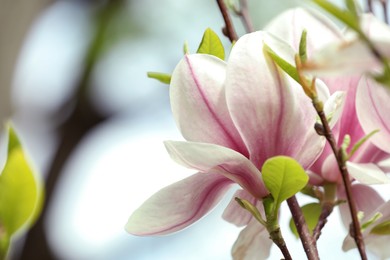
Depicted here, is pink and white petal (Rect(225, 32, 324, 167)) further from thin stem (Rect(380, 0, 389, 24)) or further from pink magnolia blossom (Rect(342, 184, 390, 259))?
thin stem (Rect(380, 0, 389, 24))

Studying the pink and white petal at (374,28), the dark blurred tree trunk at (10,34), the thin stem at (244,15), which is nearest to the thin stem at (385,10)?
the thin stem at (244,15)

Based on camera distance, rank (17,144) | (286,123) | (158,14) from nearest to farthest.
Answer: (17,144), (286,123), (158,14)

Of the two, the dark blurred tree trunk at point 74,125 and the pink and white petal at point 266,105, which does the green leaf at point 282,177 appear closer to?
the pink and white petal at point 266,105

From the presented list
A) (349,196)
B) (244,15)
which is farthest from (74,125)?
(349,196)

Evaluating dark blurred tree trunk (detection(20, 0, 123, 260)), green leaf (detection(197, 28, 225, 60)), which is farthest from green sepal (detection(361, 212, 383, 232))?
dark blurred tree trunk (detection(20, 0, 123, 260))

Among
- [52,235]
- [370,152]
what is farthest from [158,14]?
[370,152]

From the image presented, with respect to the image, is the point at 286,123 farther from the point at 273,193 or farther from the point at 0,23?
the point at 0,23
